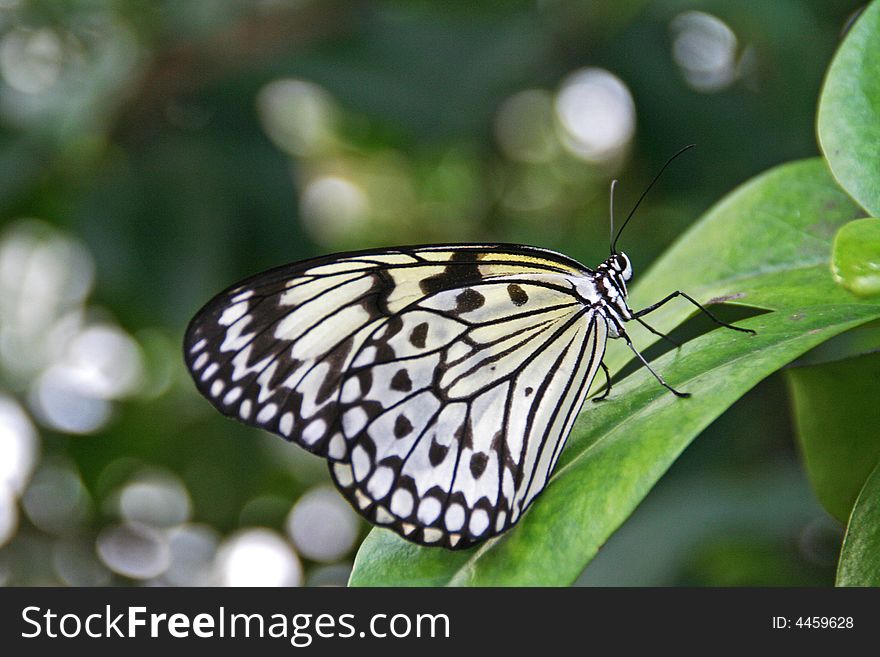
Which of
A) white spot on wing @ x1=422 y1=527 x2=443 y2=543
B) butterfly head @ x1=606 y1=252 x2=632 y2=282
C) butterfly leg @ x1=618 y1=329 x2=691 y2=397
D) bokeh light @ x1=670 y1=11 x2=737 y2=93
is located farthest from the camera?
bokeh light @ x1=670 y1=11 x2=737 y2=93

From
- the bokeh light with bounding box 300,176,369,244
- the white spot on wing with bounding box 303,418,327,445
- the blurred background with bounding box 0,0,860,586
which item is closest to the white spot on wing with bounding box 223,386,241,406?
the white spot on wing with bounding box 303,418,327,445

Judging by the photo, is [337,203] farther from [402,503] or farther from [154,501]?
[402,503]

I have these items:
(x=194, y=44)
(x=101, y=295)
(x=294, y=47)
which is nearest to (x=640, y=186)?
(x=294, y=47)

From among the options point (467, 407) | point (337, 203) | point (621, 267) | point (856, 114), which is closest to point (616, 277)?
point (621, 267)

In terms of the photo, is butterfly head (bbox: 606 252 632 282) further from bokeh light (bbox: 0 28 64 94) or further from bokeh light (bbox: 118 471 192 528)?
bokeh light (bbox: 118 471 192 528)

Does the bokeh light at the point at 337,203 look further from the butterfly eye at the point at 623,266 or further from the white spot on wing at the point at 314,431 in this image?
the white spot on wing at the point at 314,431

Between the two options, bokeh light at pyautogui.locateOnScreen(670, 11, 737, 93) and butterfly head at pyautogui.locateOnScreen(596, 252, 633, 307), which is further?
bokeh light at pyautogui.locateOnScreen(670, 11, 737, 93)
